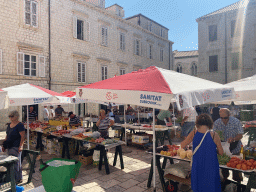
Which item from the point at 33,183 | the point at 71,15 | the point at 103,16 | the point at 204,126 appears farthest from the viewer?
the point at 103,16

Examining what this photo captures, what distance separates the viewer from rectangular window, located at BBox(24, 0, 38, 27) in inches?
579

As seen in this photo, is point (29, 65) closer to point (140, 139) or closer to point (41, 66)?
point (41, 66)

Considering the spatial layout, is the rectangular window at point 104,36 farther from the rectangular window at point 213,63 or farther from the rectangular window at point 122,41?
the rectangular window at point 213,63

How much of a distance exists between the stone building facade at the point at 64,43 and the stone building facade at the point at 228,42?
27.4 feet

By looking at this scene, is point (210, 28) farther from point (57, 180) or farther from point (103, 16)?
point (57, 180)

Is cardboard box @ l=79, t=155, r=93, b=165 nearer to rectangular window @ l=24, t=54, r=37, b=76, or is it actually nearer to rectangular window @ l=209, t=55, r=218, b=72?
rectangular window @ l=24, t=54, r=37, b=76

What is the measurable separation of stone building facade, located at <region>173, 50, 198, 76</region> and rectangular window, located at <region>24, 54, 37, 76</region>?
2780 cm

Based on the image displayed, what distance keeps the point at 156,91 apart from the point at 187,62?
3717 centimetres

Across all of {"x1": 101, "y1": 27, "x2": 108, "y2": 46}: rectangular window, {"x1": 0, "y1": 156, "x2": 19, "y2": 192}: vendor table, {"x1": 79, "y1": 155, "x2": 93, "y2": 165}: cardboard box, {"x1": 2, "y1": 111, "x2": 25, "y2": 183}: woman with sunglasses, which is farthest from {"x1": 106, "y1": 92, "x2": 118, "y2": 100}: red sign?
{"x1": 101, "y1": 27, "x2": 108, "y2": 46}: rectangular window

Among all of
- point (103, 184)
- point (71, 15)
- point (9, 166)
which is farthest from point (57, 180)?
point (71, 15)

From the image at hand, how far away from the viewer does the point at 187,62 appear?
38031 millimetres

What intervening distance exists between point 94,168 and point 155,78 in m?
3.92

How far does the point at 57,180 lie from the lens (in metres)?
2.49

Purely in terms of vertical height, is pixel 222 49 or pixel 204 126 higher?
pixel 222 49
